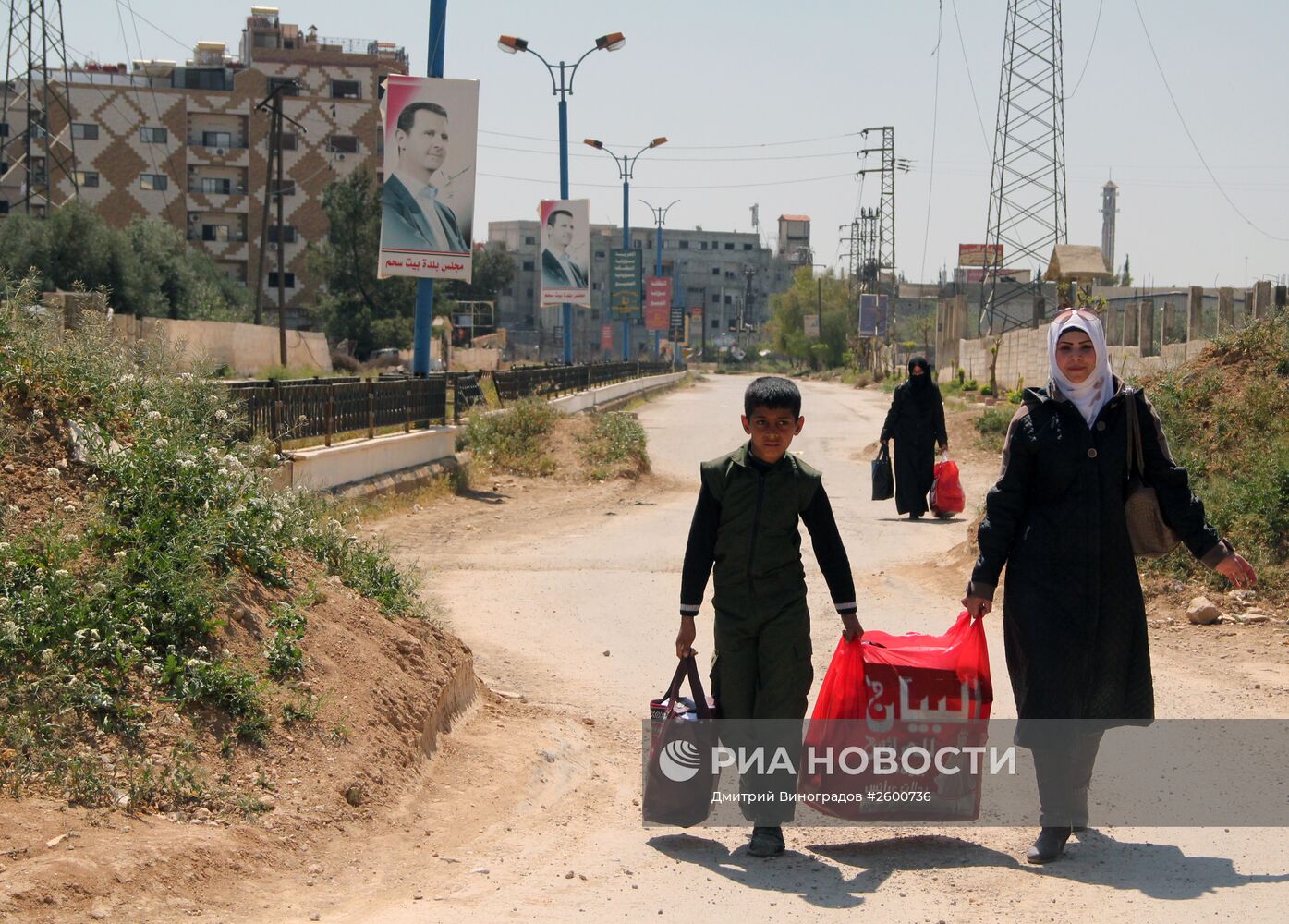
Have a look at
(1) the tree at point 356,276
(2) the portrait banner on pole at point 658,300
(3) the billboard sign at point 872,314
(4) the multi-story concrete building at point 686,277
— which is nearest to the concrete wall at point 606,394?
(2) the portrait banner on pole at point 658,300

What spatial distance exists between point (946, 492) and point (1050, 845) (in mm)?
9027

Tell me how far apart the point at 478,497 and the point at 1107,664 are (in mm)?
13218

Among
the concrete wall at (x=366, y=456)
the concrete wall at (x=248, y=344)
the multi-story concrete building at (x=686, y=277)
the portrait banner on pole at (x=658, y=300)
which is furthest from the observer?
the multi-story concrete building at (x=686, y=277)

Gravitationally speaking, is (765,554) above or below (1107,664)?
above

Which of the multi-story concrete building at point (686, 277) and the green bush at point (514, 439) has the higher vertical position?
the multi-story concrete building at point (686, 277)

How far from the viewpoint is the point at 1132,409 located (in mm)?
4527

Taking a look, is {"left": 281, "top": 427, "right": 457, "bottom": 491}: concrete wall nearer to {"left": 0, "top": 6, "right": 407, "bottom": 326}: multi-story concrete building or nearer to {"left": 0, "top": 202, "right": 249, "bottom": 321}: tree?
{"left": 0, "top": 202, "right": 249, "bottom": 321}: tree

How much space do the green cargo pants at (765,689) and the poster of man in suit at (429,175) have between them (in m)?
13.3

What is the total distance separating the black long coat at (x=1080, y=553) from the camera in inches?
176

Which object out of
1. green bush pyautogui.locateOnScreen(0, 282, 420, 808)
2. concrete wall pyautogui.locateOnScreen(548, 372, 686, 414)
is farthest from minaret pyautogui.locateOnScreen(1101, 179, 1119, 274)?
green bush pyautogui.locateOnScreen(0, 282, 420, 808)

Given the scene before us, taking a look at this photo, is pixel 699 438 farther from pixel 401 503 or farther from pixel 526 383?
pixel 401 503

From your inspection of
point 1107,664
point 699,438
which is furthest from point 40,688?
point 699,438

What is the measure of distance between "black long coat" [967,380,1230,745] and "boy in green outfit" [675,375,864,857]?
0.60 metres

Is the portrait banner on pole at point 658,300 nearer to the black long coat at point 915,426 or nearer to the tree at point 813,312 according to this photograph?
the tree at point 813,312
